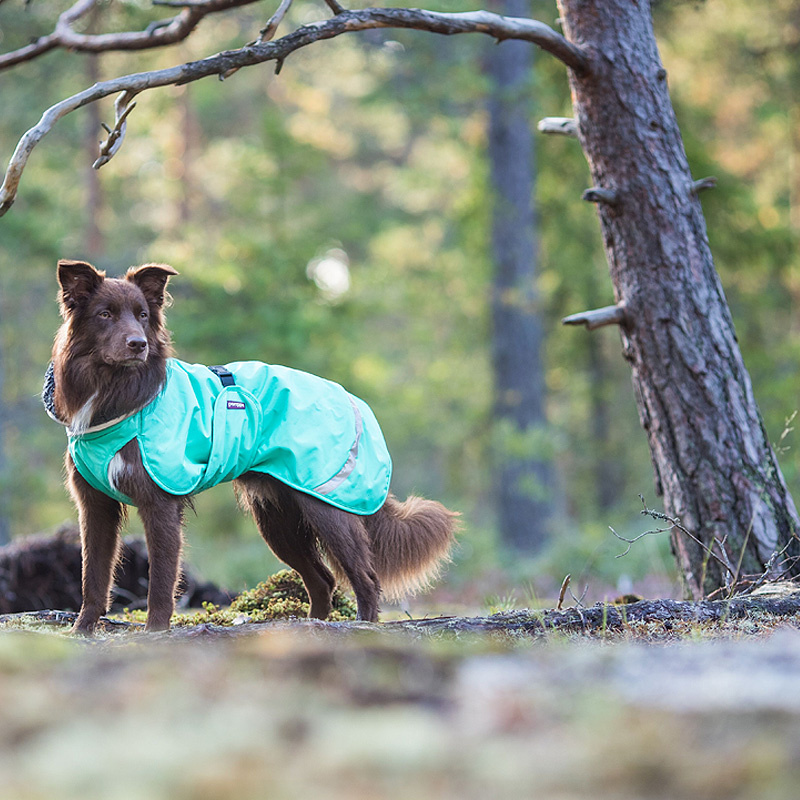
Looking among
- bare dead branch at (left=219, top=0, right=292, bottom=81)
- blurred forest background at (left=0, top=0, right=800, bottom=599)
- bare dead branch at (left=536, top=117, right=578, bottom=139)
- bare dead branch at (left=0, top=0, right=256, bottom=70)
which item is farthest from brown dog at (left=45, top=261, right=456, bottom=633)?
blurred forest background at (left=0, top=0, right=800, bottom=599)

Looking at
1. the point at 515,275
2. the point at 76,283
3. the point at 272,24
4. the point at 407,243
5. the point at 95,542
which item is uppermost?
the point at 407,243

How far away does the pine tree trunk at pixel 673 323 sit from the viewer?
15.1ft

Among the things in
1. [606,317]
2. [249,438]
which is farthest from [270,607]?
[606,317]

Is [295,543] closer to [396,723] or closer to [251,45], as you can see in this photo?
[251,45]

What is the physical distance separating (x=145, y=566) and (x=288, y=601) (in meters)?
1.58

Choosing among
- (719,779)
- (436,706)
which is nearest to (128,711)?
(436,706)

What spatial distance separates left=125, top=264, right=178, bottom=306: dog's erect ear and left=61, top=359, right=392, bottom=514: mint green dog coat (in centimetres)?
37

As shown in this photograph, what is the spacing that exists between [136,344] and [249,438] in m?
0.68

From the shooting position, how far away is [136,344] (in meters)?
3.99

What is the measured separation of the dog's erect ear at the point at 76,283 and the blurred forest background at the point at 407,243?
683cm

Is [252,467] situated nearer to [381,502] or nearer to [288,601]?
[381,502]

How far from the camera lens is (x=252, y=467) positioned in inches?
171

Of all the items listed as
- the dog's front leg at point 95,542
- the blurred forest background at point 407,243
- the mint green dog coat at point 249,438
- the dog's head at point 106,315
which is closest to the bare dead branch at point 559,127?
the mint green dog coat at point 249,438

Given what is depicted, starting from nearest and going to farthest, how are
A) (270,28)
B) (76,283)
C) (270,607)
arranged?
(76,283)
(270,28)
(270,607)
